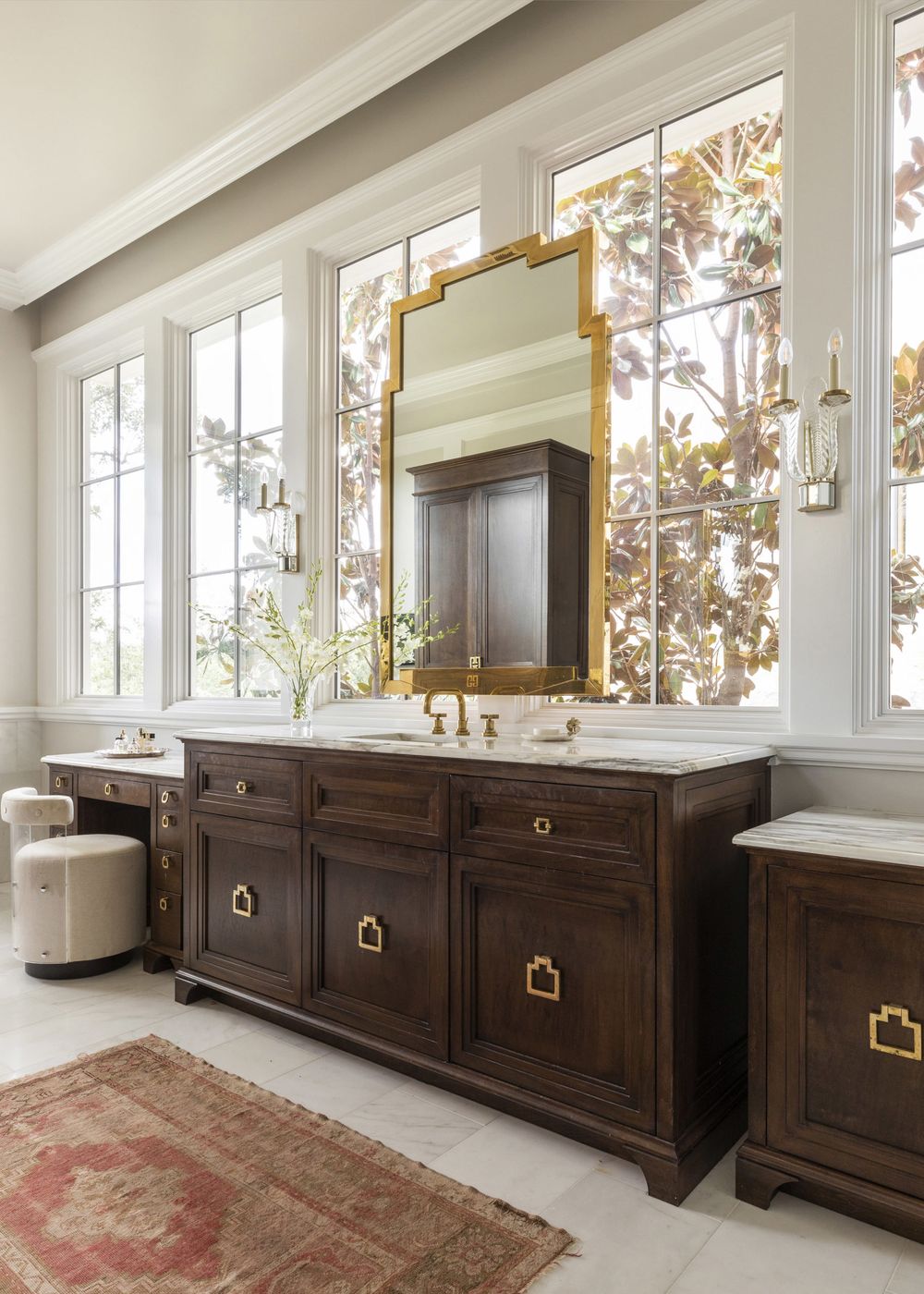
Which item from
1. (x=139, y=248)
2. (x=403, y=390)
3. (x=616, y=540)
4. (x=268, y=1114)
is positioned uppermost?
(x=139, y=248)

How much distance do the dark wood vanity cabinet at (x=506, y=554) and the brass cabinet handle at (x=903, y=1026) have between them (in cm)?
127

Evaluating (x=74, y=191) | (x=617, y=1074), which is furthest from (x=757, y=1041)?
(x=74, y=191)

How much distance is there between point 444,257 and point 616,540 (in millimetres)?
1413

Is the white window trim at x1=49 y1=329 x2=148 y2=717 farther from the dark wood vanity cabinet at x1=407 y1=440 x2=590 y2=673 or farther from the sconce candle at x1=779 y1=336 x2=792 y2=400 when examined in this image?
the sconce candle at x1=779 y1=336 x2=792 y2=400

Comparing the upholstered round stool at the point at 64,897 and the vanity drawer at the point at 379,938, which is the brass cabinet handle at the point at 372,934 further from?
the upholstered round stool at the point at 64,897

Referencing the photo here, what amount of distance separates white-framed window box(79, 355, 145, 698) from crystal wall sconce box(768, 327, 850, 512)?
3485 mm

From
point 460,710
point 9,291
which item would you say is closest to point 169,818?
point 460,710

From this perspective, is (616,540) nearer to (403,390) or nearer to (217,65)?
(403,390)

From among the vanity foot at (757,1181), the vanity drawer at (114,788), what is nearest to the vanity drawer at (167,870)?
the vanity drawer at (114,788)

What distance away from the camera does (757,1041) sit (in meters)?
1.86

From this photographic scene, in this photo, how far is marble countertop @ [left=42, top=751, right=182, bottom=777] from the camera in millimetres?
3457

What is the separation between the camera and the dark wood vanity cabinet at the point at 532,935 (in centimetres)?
192

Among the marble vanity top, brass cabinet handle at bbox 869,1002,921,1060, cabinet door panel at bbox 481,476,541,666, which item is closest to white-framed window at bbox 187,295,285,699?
the marble vanity top

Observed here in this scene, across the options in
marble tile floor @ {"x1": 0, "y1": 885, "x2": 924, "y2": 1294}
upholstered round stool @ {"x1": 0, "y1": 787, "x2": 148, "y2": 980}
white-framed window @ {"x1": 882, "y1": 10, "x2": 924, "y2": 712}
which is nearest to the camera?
marble tile floor @ {"x1": 0, "y1": 885, "x2": 924, "y2": 1294}
